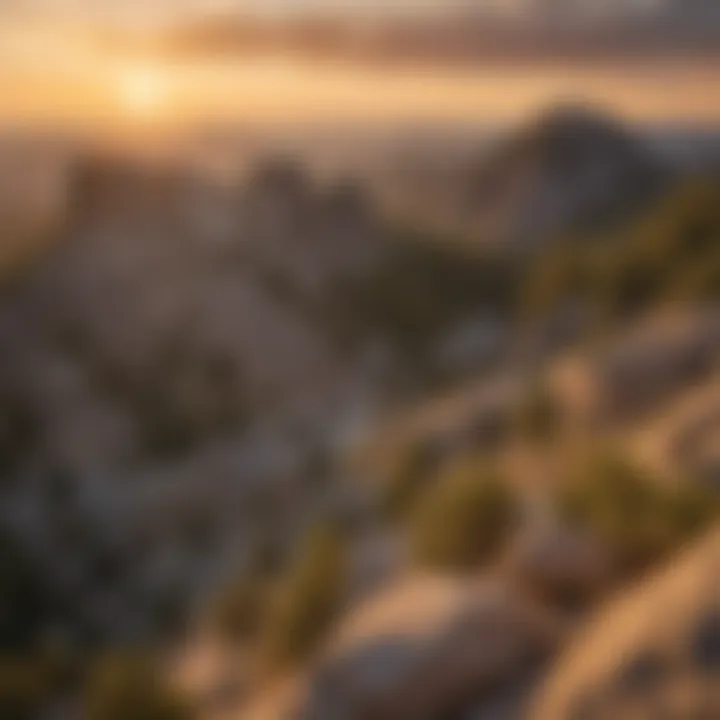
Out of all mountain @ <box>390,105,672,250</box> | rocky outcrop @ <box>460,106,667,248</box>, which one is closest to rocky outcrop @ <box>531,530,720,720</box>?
mountain @ <box>390,105,672,250</box>

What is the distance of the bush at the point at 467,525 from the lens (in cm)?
423

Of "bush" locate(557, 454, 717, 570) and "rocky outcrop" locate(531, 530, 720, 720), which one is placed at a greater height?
"bush" locate(557, 454, 717, 570)

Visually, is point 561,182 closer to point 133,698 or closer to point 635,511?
point 635,511

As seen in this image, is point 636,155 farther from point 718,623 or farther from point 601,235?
point 718,623

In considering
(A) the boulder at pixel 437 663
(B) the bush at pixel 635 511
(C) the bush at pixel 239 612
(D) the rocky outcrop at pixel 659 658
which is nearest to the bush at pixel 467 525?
(B) the bush at pixel 635 511

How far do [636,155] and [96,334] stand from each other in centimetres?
818

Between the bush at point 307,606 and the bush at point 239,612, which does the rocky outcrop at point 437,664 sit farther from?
the bush at point 239,612

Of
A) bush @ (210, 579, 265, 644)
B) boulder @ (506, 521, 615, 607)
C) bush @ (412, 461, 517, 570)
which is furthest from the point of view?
bush @ (210, 579, 265, 644)

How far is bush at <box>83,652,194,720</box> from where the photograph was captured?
12.9ft

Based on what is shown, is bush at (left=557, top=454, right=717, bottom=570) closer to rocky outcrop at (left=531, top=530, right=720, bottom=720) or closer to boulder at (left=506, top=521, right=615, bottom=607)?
boulder at (left=506, top=521, right=615, bottom=607)

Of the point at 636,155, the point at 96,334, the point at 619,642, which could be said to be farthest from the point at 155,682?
the point at 96,334

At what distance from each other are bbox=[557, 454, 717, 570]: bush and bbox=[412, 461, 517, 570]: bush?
0.31 metres

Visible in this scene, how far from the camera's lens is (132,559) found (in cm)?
767

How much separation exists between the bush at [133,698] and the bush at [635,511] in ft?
5.54
